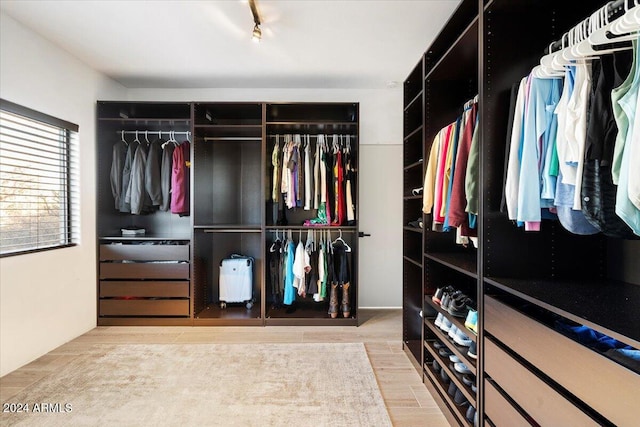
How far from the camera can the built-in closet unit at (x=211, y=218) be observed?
3.19m

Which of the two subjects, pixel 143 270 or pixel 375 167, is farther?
pixel 375 167

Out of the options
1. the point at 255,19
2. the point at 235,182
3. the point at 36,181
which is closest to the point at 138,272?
the point at 36,181

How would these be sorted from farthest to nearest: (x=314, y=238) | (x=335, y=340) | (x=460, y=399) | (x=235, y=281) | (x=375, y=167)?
(x=375, y=167) → (x=314, y=238) → (x=235, y=281) → (x=335, y=340) → (x=460, y=399)

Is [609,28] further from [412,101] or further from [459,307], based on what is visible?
[412,101]

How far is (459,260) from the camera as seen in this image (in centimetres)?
190

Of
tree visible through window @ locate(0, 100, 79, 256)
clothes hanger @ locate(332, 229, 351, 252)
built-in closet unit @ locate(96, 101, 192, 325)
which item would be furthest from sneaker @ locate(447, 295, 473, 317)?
tree visible through window @ locate(0, 100, 79, 256)

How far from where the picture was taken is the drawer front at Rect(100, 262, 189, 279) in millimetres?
3180

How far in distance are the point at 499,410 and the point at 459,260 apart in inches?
31.6

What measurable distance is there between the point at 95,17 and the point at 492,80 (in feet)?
8.69

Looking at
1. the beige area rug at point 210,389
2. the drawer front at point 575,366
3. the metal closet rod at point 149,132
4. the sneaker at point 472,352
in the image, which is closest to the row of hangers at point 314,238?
the beige area rug at point 210,389

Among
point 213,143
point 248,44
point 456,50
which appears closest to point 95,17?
point 248,44

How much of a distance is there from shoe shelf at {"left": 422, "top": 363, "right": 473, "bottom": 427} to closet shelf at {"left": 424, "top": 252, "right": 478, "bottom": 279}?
2.37 feet

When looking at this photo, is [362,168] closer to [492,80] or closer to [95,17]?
[492,80]

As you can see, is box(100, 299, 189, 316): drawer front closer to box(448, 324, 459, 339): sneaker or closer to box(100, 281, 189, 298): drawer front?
box(100, 281, 189, 298): drawer front
